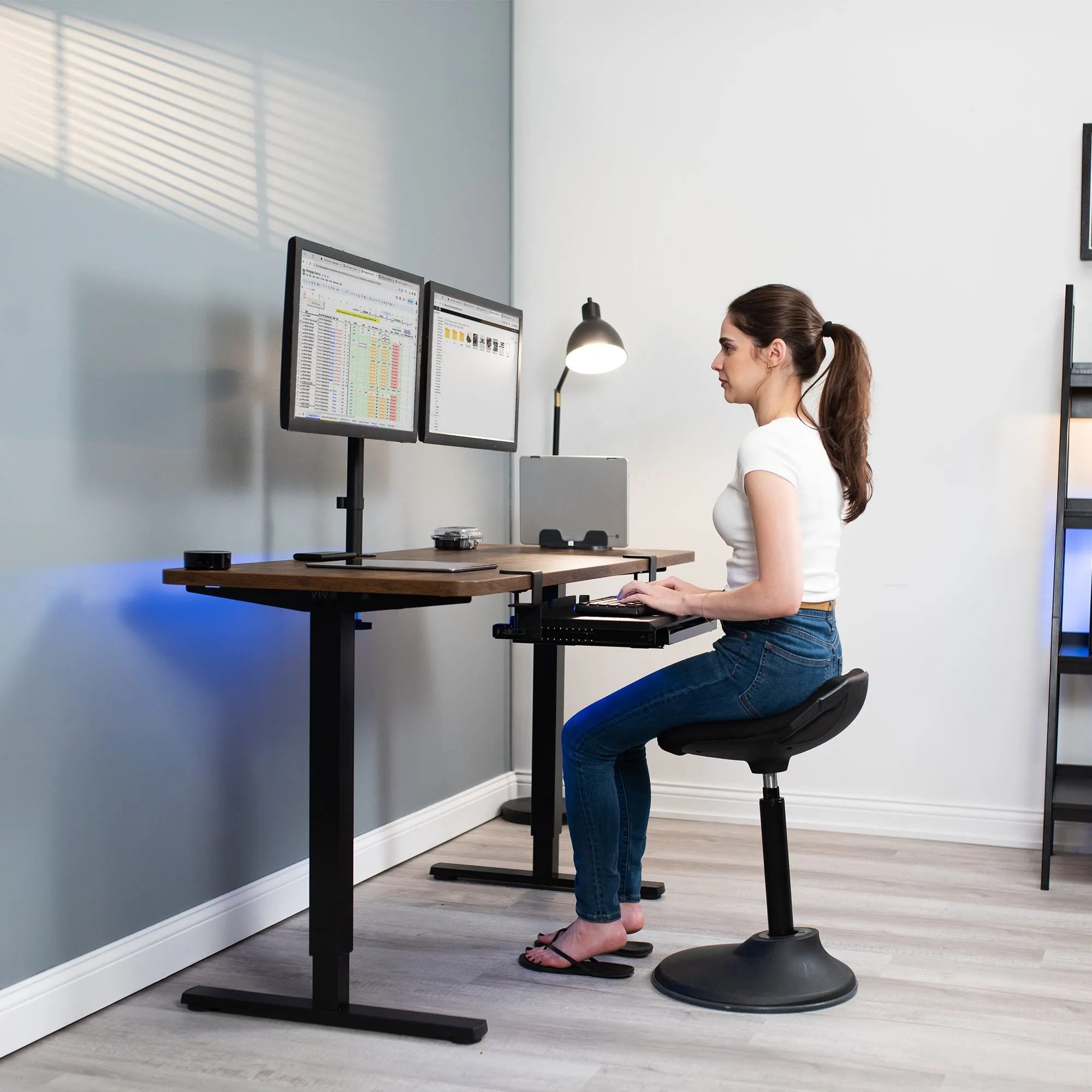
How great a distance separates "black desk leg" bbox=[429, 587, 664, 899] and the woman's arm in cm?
89

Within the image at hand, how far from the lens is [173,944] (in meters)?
2.38

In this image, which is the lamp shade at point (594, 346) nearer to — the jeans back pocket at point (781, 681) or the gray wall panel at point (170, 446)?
the gray wall panel at point (170, 446)

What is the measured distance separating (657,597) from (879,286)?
167cm

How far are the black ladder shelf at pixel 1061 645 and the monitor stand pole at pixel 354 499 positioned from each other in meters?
1.71

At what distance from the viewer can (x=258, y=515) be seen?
264 centimetres

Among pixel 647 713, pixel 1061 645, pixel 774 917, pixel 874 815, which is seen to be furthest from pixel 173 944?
pixel 1061 645

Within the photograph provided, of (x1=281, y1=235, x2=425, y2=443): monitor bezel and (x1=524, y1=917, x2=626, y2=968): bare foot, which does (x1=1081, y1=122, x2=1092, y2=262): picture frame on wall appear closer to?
(x1=281, y1=235, x2=425, y2=443): monitor bezel

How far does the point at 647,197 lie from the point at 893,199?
718mm

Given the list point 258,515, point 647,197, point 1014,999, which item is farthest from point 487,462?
point 1014,999

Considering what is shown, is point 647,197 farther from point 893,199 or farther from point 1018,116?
point 1018,116

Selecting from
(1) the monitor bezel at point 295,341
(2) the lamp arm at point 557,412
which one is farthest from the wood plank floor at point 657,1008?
(2) the lamp arm at point 557,412

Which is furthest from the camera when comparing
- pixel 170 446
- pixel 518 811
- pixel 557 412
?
pixel 518 811

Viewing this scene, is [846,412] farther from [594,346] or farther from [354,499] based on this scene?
[594,346]

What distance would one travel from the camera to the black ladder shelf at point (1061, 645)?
3.01 metres
